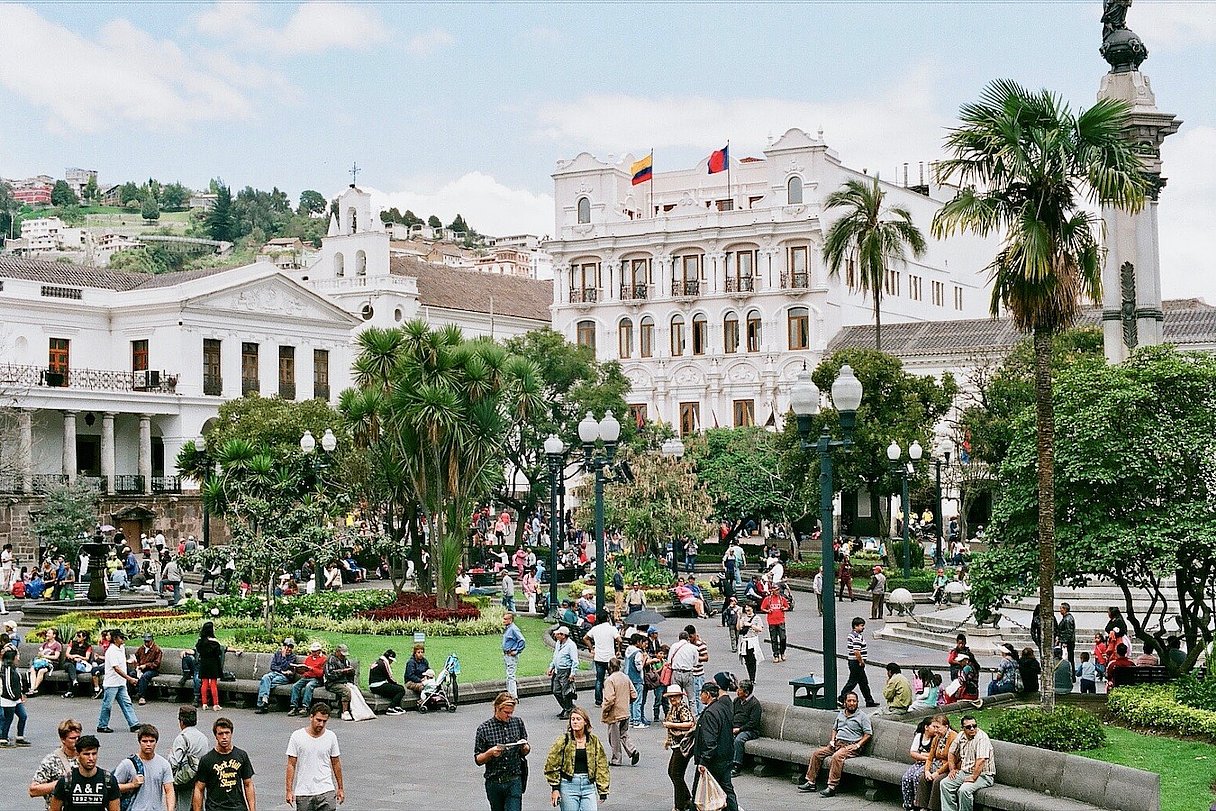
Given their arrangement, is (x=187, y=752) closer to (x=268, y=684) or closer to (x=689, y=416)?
(x=268, y=684)

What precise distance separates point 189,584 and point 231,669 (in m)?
23.5

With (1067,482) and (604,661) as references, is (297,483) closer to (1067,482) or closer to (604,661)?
(604,661)

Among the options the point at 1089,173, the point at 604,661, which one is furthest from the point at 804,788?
the point at 1089,173

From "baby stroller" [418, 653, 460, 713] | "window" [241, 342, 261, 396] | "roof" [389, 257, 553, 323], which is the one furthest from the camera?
"roof" [389, 257, 553, 323]

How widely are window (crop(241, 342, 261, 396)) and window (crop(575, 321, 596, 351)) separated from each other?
15550 mm

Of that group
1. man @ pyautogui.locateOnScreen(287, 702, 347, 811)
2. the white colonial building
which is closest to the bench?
man @ pyautogui.locateOnScreen(287, 702, 347, 811)

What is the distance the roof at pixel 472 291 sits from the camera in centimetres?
7900

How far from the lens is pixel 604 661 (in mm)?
19875

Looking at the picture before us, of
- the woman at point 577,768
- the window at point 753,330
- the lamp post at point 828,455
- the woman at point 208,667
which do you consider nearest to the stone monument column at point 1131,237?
the lamp post at point 828,455

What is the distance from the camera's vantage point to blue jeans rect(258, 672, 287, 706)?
810 inches

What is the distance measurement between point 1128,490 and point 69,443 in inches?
1820

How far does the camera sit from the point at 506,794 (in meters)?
12.0

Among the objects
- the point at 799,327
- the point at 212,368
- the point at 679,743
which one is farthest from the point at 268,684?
the point at 799,327

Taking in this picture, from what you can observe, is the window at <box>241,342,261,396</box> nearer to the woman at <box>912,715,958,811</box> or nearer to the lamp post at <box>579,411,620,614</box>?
the lamp post at <box>579,411,620,614</box>
